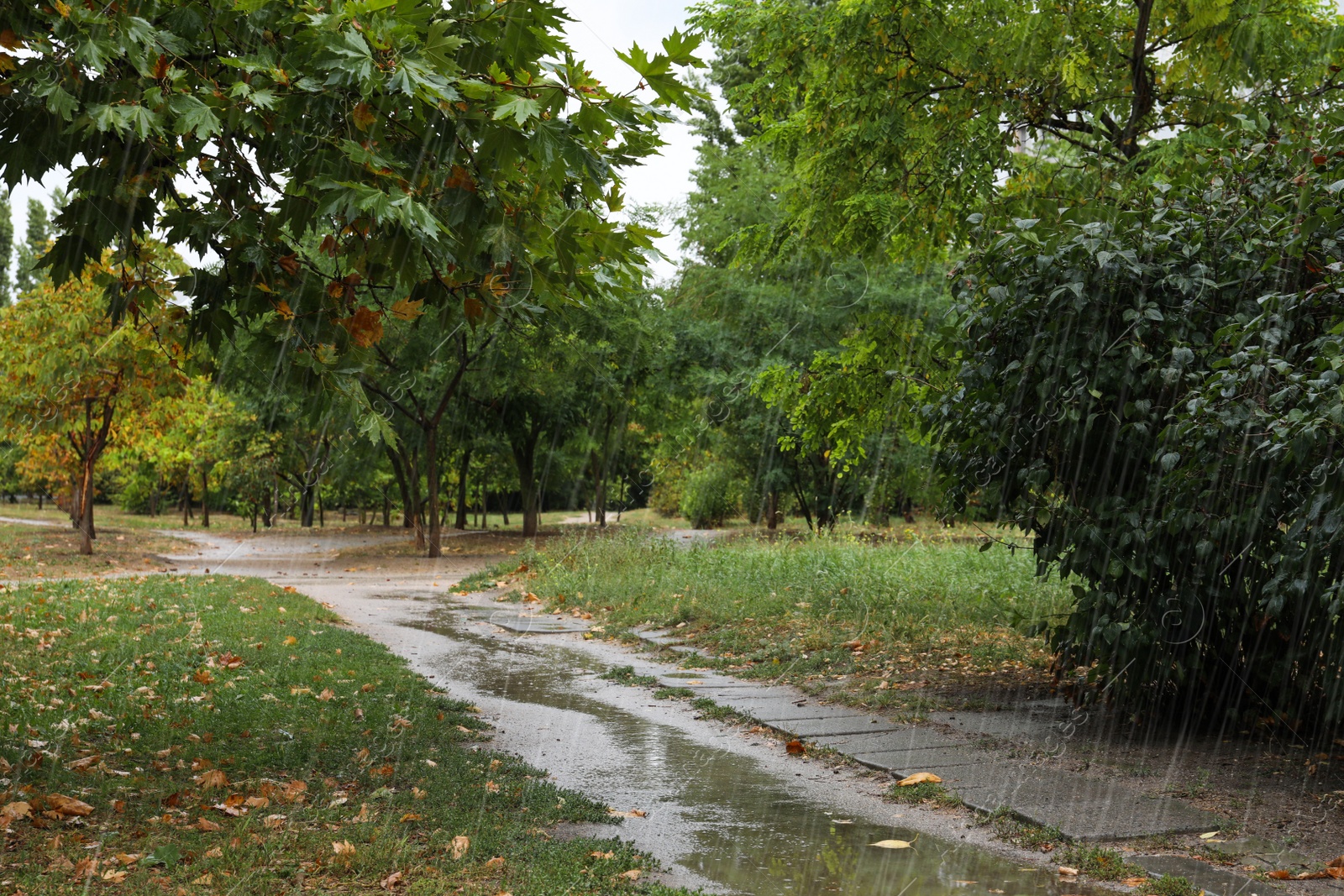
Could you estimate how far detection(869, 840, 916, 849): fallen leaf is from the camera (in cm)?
470

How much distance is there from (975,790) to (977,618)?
5.00 metres

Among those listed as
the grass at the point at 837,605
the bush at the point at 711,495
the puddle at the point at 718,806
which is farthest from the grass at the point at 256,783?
the bush at the point at 711,495

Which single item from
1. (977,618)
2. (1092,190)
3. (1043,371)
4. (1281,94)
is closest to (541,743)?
(1043,371)

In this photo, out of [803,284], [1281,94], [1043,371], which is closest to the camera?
[1043,371]

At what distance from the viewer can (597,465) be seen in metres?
45.6

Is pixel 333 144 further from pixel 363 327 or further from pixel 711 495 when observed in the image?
pixel 711 495

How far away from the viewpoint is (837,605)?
11.3 meters

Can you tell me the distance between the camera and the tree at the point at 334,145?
4043 millimetres

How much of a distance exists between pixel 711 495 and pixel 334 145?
3255cm

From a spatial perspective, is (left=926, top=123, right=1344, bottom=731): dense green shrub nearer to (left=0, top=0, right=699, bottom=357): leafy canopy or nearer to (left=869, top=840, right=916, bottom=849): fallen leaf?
(left=869, top=840, right=916, bottom=849): fallen leaf

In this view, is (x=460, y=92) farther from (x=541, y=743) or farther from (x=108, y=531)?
(x=108, y=531)

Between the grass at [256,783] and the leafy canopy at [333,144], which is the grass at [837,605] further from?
the leafy canopy at [333,144]

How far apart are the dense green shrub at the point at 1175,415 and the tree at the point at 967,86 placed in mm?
2732

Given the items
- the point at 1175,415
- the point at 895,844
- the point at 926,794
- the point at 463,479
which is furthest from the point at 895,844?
the point at 463,479
